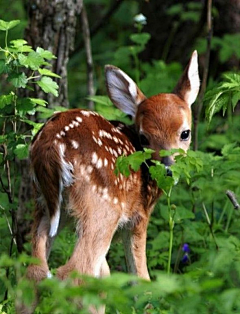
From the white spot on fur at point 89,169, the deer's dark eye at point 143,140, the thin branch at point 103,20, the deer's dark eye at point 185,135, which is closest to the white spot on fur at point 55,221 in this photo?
the white spot on fur at point 89,169

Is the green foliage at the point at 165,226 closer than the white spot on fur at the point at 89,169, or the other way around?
the green foliage at the point at 165,226

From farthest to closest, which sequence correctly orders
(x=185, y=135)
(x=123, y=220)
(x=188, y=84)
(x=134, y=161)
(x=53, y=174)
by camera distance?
(x=188, y=84) → (x=185, y=135) → (x=123, y=220) → (x=53, y=174) → (x=134, y=161)

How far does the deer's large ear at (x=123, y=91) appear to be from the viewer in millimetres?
6359

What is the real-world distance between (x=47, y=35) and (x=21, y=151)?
172cm

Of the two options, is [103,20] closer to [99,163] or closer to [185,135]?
[185,135]

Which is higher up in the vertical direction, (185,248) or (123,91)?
(123,91)

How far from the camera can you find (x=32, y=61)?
16.9 ft

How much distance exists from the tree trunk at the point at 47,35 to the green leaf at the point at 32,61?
5.14 feet

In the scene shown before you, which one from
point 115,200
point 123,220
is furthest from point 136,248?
point 115,200

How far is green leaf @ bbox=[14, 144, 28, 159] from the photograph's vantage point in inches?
210

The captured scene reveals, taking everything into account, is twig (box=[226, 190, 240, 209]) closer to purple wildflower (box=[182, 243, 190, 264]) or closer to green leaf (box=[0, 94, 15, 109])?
purple wildflower (box=[182, 243, 190, 264])

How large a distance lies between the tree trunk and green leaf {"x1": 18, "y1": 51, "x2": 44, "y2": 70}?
1.57 meters

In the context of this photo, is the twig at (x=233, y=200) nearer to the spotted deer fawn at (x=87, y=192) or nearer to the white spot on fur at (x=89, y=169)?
the spotted deer fawn at (x=87, y=192)

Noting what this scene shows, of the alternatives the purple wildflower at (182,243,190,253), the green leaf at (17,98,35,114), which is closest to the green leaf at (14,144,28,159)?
the green leaf at (17,98,35,114)
